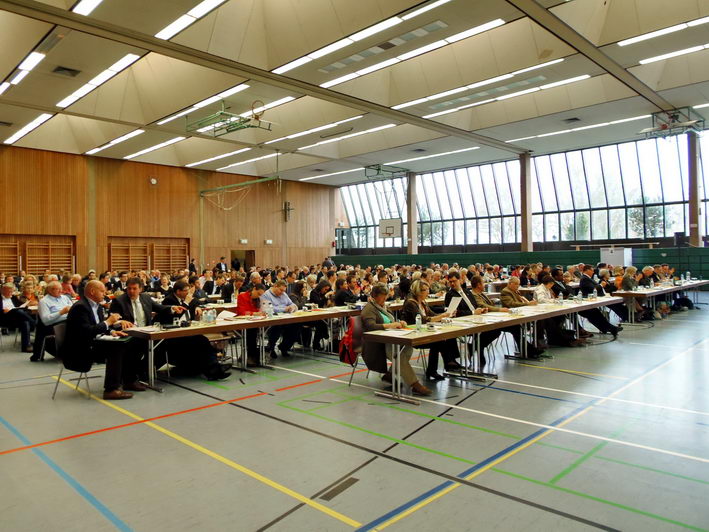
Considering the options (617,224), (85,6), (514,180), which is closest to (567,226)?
(617,224)

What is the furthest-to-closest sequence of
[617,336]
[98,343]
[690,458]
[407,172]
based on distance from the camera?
[407,172] < [617,336] < [98,343] < [690,458]

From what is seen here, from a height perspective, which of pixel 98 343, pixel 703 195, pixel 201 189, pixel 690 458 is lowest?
pixel 690 458

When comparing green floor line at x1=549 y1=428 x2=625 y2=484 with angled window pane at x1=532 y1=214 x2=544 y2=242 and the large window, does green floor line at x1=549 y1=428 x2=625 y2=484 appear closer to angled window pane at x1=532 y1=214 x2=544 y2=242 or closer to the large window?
the large window

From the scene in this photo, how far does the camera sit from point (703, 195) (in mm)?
20875

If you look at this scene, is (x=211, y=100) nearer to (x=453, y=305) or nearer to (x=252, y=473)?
(x=453, y=305)

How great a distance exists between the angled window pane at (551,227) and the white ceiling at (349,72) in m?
4.51

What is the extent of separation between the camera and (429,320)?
7234 millimetres

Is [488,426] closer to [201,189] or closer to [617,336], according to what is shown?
[617,336]

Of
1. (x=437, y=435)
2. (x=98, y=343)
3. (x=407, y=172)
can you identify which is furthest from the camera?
(x=407, y=172)

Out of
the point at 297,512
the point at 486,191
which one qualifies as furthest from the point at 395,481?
the point at 486,191

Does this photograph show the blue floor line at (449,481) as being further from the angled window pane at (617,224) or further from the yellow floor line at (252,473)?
the angled window pane at (617,224)

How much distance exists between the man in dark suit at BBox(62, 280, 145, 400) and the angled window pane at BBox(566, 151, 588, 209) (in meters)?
22.8

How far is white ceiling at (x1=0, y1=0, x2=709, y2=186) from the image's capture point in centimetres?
988

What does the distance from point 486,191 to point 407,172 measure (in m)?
4.46
